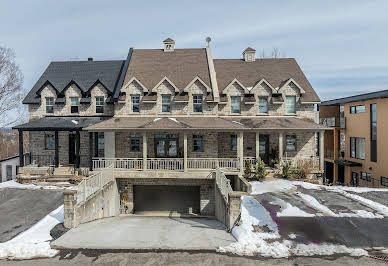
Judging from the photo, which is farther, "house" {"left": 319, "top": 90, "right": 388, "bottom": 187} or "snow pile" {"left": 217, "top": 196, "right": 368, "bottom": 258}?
"house" {"left": 319, "top": 90, "right": 388, "bottom": 187}

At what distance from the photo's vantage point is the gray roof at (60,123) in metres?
19.1

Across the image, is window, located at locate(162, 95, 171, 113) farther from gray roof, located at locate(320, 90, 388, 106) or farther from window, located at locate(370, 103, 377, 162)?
window, located at locate(370, 103, 377, 162)

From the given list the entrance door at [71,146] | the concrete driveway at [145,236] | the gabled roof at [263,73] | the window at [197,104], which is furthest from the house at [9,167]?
the gabled roof at [263,73]

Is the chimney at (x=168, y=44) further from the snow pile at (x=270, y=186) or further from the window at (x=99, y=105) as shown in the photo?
the snow pile at (x=270, y=186)

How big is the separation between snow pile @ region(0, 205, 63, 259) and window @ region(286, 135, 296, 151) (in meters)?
17.6

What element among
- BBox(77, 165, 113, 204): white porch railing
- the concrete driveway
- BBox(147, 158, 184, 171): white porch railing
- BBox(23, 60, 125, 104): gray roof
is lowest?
the concrete driveway

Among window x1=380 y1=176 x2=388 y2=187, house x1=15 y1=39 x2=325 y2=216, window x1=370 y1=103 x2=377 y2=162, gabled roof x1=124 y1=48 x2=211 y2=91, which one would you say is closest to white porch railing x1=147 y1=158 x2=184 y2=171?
house x1=15 y1=39 x2=325 y2=216

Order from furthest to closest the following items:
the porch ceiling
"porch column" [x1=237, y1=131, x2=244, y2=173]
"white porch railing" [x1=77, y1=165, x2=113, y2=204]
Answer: the porch ceiling < "porch column" [x1=237, y1=131, x2=244, y2=173] < "white porch railing" [x1=77, y1=165, x2=113, y2=204]

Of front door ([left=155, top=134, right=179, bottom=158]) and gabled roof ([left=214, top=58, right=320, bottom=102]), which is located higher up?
gabled roof ([left=214, top=58, right=320, bottom=102])

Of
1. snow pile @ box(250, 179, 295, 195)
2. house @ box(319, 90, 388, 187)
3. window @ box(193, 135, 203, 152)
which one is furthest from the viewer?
house @ box(319, 90, 388, 187)

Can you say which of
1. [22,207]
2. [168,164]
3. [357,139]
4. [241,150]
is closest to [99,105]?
[168,164]

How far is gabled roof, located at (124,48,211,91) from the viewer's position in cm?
2216

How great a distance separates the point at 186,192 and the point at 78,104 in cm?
1271

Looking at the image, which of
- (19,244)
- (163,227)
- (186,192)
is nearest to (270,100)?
(186,192)
